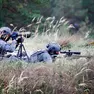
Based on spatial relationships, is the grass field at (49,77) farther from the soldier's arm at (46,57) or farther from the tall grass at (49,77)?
the soldier's arm at (46,57)

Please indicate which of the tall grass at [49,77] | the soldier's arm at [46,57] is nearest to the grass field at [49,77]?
the tall grass at [49,77]

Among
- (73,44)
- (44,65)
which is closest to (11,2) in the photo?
(73,44)

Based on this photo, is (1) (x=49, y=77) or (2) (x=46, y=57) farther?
(2) (x=46, y=57)

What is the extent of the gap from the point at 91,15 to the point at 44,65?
22.7 meters

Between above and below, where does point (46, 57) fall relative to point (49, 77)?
above

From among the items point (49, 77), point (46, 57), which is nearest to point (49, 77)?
point (49, 77)

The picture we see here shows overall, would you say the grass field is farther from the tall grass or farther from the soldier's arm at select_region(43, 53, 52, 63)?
the soldier's arm at select_region(43, 53, 52, 63)

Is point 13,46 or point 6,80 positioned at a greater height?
point 13,46

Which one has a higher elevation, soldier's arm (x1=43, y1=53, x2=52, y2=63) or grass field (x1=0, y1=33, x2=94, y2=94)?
soldier's arm (x1=43, y1=53, x2=52, y2=63)

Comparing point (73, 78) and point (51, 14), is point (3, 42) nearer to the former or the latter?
point (73, 78)

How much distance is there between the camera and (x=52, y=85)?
662 centimetres

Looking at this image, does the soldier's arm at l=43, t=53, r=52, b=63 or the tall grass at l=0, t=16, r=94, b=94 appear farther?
the soldier's arm at l=43, t=53, r=52, b=63

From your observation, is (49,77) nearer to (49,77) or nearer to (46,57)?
(49,77)

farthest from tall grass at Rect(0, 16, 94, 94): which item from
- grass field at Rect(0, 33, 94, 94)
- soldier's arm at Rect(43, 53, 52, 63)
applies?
soldier's arm at Rect(43, 53, 52, 63)
